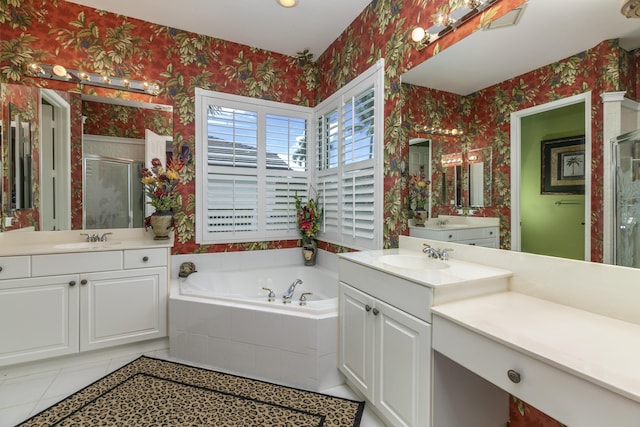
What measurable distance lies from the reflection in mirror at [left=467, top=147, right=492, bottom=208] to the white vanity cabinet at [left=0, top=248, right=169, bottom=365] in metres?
2.27

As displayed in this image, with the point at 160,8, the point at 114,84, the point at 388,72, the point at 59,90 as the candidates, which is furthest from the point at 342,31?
the point at 59,90

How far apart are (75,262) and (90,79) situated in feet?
5.02

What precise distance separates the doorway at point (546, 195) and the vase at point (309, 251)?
203 cm

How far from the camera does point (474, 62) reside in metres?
1.68

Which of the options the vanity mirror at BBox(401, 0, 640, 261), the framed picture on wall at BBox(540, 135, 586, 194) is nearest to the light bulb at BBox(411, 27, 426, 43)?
the vanity mirror at BBox(401, 0, 640, 261)

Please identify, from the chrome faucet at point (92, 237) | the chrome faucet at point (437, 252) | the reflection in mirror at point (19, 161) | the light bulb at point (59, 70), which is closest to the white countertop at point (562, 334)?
→ the chrome faucet at point (437, 252)

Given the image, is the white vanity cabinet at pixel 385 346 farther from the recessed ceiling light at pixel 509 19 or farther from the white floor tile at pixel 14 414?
the white floor tile at pixel 14 414

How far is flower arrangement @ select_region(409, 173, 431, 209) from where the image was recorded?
2045mm

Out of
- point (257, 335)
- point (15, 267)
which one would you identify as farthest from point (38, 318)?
point (257, 335)

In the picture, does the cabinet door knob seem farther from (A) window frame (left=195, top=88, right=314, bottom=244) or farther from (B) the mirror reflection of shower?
(B) the mirror reflection of shower

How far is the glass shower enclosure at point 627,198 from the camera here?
Result: 42.3 inches

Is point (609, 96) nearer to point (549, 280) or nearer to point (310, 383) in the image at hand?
point (549, 280)

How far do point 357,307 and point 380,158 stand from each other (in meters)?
1.14

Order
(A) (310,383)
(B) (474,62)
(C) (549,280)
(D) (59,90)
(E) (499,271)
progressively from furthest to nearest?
(D) (59,90), (A) (310,383), (B) (474,62), (E) (499,271), (C) (549,280)
